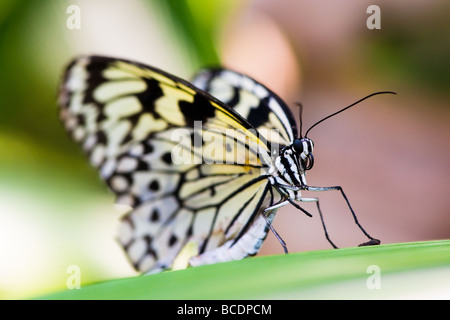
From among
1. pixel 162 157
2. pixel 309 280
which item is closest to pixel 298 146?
pixel 162 157

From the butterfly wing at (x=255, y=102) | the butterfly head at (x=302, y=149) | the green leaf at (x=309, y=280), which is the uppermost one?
the butterfly wing at (x=255, y=102)

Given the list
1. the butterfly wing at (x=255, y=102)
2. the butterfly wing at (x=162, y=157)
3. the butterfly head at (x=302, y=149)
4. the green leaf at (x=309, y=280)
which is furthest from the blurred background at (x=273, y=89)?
the green leaf at (x=309, y=280)

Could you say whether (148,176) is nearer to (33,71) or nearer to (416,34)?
(33,71)

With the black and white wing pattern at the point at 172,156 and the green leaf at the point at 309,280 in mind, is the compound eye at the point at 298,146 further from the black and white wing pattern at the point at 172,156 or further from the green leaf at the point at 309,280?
the green leaf at the point at 309,280

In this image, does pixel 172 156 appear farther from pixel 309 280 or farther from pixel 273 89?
pixel 273 89

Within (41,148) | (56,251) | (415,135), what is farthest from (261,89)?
(415,135)

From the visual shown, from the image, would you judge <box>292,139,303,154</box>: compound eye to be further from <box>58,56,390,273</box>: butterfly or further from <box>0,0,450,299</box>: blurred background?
<box>0,0,450,299</box>: blurred background

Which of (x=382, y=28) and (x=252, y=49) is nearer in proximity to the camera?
(x=252, y=49)
